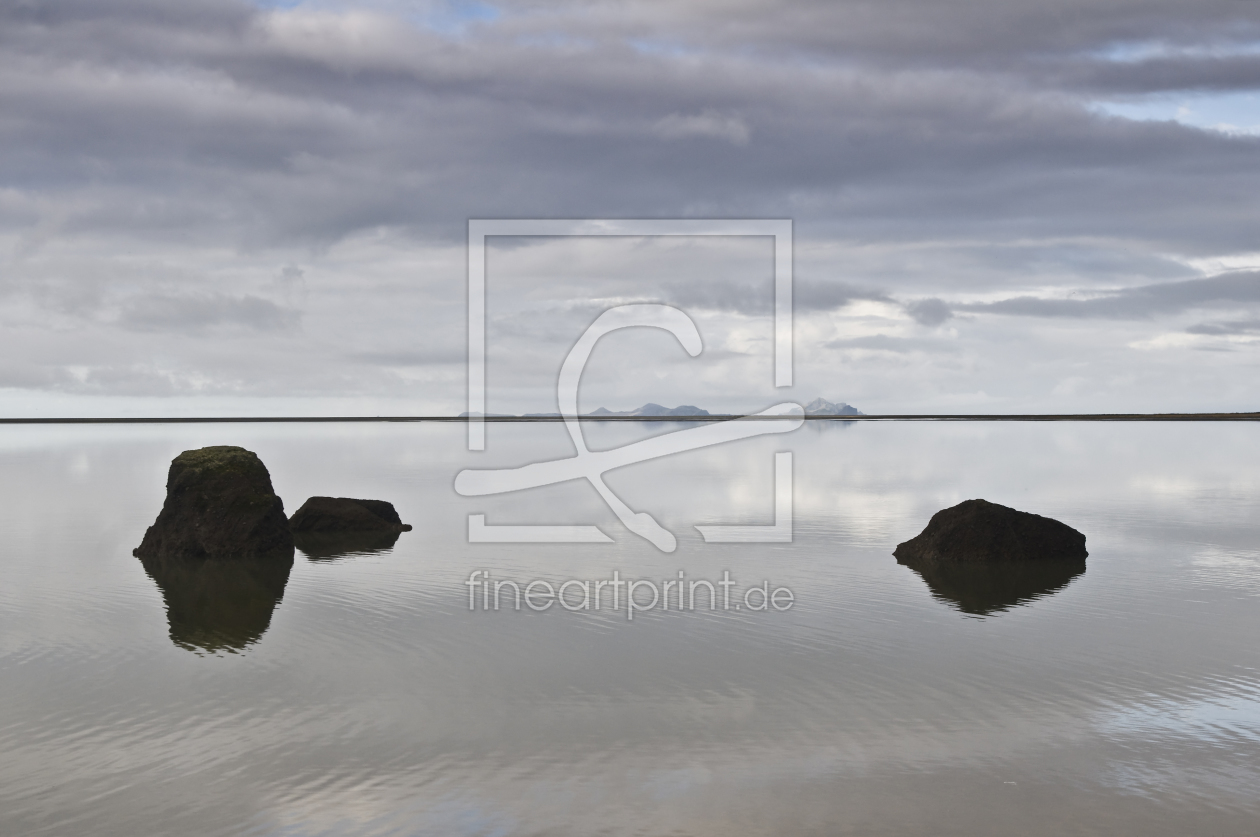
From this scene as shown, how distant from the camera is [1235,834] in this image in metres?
10.7

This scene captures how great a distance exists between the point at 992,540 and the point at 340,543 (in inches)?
802

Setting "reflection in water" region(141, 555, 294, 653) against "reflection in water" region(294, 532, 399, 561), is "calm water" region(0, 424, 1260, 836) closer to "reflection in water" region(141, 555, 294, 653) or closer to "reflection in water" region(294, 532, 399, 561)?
"reflection in water" region(141, 555, 294, 653)

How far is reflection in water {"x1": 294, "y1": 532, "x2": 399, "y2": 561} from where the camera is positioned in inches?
1247

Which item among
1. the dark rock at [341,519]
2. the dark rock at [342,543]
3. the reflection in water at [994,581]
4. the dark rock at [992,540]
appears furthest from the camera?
the dark rock at [341,519]

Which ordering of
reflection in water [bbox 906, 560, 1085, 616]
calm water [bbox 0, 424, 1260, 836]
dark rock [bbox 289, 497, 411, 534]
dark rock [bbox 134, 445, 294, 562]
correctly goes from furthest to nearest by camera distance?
dark rock [bbox 289, 497, 411, 534], dark rock [bbox 134, 445, 294, 562], reflection in water [bbox 906, 560, 1085, 616], calm water [bbox 0, 424, 1260, 836]

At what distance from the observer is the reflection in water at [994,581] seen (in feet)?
76.9

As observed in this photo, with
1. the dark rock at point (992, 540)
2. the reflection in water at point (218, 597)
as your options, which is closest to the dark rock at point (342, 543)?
the reflection in water at point (218, 597)

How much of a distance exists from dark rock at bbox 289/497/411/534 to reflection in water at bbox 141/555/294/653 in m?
5.25

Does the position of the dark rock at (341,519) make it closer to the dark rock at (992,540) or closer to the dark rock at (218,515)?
the dark rock at (218,515)

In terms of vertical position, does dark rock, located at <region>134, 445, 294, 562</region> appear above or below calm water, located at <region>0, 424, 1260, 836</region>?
above

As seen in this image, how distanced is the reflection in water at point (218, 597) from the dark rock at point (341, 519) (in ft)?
17.2

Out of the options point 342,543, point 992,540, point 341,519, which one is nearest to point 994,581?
point 992,540

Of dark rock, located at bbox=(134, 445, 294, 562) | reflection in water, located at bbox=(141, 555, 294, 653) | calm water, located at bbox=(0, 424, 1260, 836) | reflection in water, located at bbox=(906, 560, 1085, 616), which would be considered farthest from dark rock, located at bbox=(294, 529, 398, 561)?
reflection in water, located at bbox=(906, 560, 1085, 616)

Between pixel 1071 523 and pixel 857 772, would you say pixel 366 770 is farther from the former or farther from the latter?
pixel 1071 523
